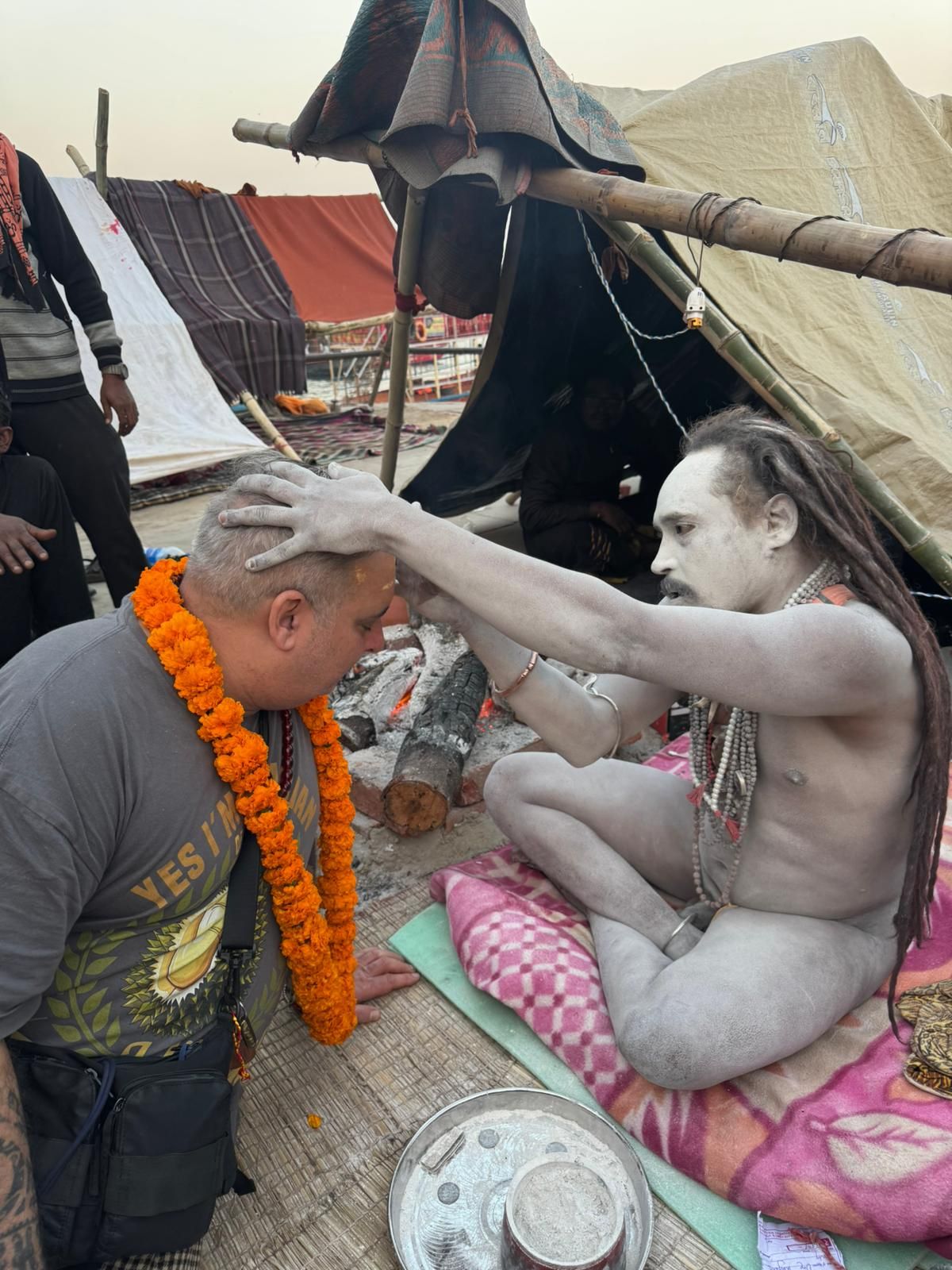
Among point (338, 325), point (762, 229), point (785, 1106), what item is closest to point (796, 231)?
point (762, 229)

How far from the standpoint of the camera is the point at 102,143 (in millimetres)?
8844

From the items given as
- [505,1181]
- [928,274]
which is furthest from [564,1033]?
[928,274]

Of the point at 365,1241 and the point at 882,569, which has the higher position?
the point at 882,569

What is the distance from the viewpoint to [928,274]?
2248 mm

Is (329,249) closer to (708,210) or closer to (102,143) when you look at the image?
(102,143)

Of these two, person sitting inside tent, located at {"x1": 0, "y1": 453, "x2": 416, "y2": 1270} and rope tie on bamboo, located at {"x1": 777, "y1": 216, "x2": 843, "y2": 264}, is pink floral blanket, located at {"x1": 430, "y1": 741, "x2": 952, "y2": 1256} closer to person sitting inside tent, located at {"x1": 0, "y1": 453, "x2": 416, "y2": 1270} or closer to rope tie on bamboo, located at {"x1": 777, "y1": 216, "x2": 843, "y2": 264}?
person sitting inside tent, located at {"x1": 0, "y1": 453, "x2": 416, "y2": 1270}

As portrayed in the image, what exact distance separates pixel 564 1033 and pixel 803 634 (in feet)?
4.11

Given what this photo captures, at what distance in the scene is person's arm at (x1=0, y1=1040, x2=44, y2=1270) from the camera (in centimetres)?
129

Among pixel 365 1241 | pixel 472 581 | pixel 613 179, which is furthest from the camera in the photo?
pixel 613 179

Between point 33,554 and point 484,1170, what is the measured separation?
272cm

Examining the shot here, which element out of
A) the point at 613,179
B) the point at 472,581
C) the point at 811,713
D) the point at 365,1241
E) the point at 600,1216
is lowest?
the point at 365,1241

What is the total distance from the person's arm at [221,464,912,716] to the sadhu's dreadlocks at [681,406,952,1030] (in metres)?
0.36

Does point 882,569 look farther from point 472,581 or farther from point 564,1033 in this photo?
point 564,1033

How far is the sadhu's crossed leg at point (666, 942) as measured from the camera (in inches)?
73.2
